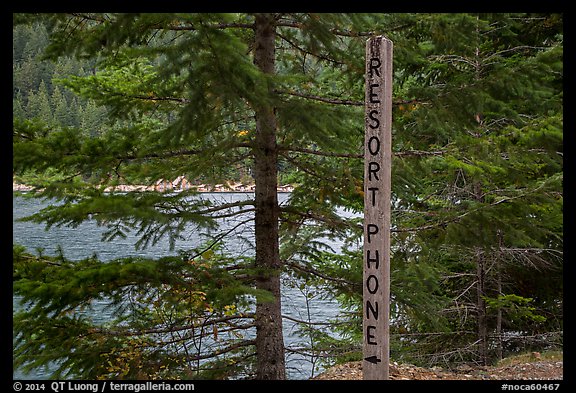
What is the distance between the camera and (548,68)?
17.5 feet

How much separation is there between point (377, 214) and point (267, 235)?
2.41 m

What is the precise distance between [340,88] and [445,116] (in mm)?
2108

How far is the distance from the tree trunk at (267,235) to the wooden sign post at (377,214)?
7.18 ft

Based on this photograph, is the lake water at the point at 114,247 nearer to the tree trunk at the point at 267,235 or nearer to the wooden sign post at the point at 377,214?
the tree trunk at the point at 267,235

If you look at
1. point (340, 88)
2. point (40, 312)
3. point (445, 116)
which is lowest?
point (40, 312)

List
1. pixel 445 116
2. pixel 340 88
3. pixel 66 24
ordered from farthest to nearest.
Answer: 1. pixel 340 88
2. pixel 445 116
3. pixel 66 24

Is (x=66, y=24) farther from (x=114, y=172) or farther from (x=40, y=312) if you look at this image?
(x=40, y=312)

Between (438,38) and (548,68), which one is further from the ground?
(438,38)

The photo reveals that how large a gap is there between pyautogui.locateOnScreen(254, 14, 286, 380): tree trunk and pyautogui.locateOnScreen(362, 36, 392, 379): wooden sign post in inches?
86.2

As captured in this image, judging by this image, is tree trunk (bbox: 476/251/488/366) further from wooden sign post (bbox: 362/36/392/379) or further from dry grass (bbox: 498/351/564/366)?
wooden sign post (bbox: 362/36/392/379)

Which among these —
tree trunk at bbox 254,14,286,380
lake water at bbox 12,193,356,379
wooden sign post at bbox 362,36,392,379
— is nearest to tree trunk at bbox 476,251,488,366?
tree trunk at bbox 254,14,286,380

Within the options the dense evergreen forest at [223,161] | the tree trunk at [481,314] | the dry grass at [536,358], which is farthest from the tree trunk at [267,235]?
the tree trunk at [481,314]
